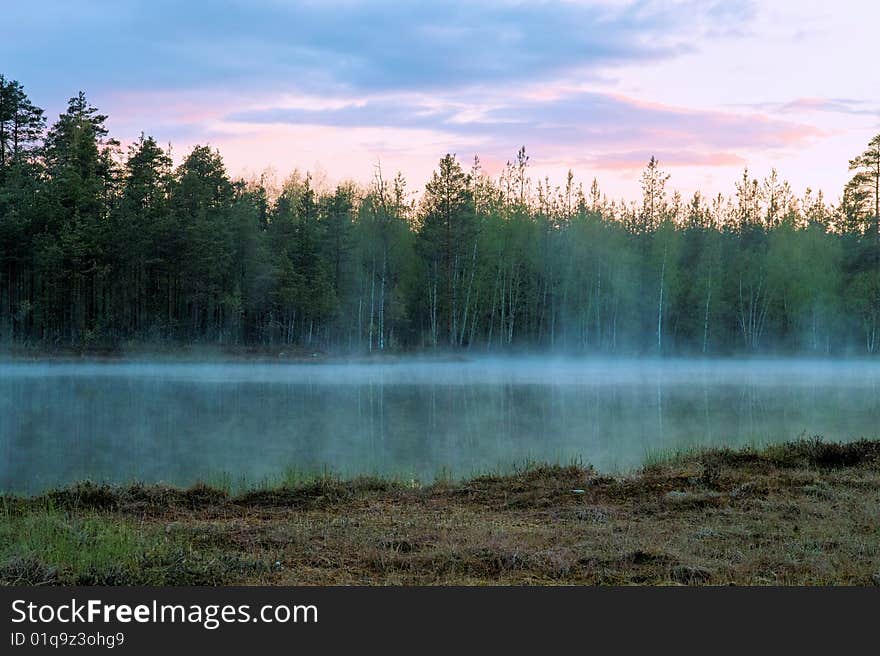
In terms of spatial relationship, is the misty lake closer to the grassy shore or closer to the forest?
the grassy shore

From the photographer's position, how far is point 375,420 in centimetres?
2195

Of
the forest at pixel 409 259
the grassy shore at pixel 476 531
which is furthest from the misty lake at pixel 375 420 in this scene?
the forest at pixel 409 259

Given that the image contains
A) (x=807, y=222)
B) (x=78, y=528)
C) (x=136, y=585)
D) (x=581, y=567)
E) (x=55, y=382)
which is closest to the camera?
(x=136, y=585)

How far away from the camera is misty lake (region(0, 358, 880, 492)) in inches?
583

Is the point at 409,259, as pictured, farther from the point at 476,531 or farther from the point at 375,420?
the point at 476,531

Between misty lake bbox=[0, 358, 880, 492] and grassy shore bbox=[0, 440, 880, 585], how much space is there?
103 inches

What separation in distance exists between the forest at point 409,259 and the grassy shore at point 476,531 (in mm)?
42830

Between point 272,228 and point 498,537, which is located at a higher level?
point 272,228

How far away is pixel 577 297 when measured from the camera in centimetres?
6694

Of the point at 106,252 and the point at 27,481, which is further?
the point at 106,252

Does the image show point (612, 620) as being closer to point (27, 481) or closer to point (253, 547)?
point (253, 547)

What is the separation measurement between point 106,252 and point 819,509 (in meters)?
49.1

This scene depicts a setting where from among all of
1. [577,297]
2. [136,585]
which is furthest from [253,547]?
[577,297]

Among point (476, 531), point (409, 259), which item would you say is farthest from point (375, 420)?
point (409, 259)
